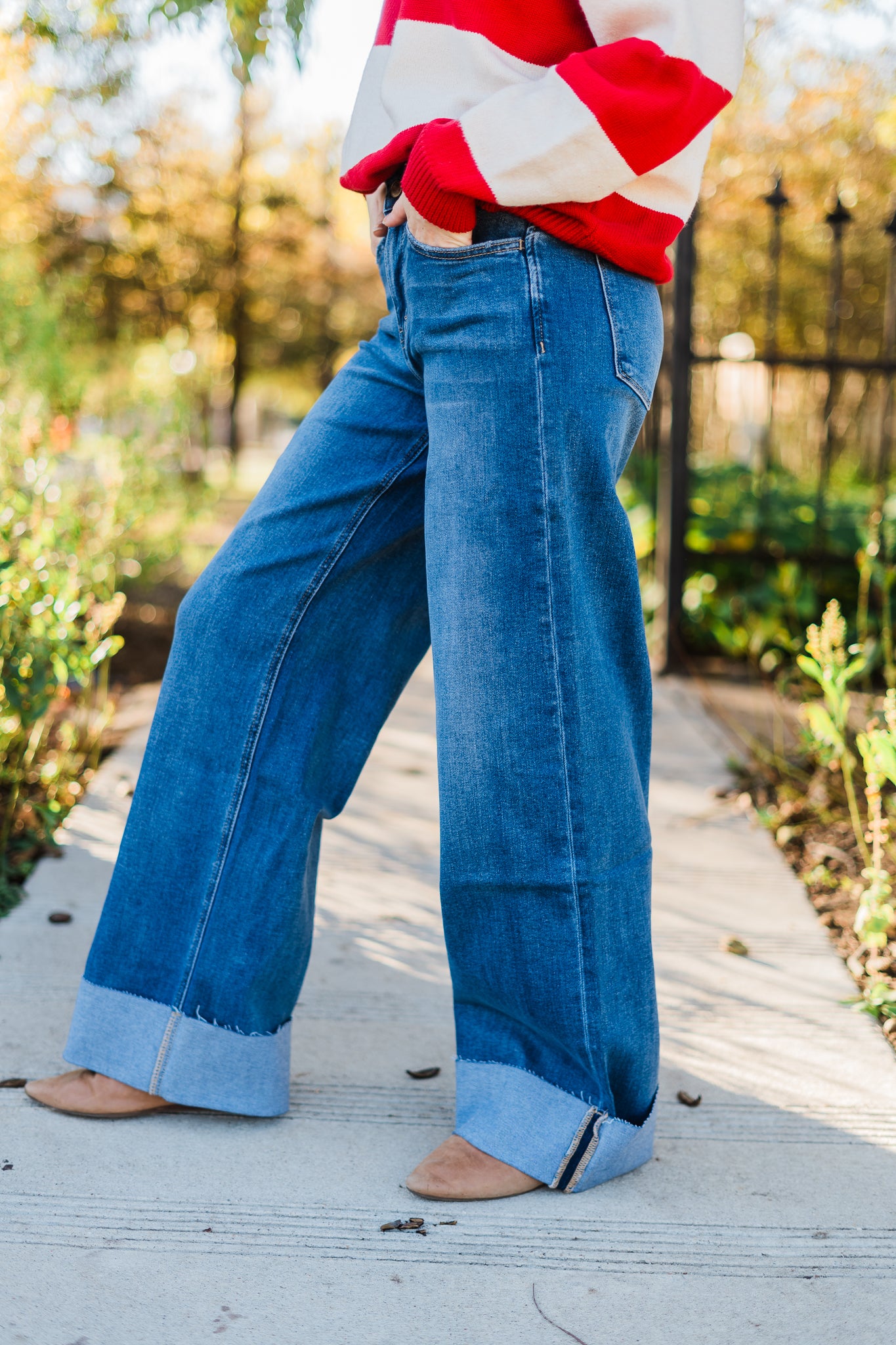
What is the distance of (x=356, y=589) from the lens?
5.30 feet

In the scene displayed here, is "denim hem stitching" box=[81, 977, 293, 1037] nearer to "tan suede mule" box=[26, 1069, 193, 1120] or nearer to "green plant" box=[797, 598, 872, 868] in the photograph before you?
"tan suede mule" box=[26, 1069, 193, 1120]

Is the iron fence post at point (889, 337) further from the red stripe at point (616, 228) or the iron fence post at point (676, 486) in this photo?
Answer: the red stripe at point (616, 228)

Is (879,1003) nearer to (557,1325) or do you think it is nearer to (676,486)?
(557,1325)

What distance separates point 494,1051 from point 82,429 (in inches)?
204

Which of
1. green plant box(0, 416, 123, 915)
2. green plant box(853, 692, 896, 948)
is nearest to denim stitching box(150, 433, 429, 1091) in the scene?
green plant box(0, 416, 123, 915)

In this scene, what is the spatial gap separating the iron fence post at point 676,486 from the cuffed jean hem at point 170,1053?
2.93 m

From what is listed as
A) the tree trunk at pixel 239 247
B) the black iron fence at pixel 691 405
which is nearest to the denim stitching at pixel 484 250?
the black iron fence at pixel 691 405

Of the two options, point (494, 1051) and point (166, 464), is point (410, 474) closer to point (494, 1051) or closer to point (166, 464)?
point (494, 1051)

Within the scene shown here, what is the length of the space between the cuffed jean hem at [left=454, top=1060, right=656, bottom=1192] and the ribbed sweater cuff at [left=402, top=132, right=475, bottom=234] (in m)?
1.03

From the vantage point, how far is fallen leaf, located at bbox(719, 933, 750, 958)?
2137 mm

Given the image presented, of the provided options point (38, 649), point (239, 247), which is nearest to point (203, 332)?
point (239, 247)

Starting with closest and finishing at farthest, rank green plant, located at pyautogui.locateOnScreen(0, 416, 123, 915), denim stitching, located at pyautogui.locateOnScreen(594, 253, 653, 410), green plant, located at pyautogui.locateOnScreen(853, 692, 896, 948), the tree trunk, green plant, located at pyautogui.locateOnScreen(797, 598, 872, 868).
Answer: denim stitching, located at pyautogui.locateOnScreen(594, 253, 653, 410)
green plant, located at pyautogui.locateOnScreen(853, 692, 896, 948)
green plant, located at pyautogui.locateOnScreen(797, 598, 872, 868)
green plant, located at pyautogui.locateOnScreen(0, 416, 123, 915)
the tree trunk

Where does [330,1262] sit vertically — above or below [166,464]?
below

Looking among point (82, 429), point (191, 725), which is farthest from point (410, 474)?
point (82, 429)
